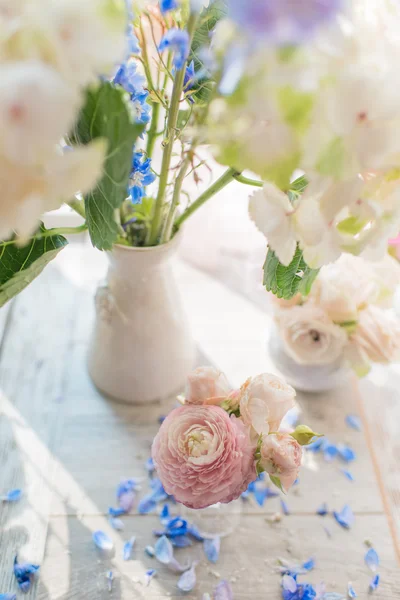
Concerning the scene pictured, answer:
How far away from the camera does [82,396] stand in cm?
78

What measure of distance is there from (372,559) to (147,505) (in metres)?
0.24

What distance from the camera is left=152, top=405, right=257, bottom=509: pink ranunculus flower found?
0.51 meters

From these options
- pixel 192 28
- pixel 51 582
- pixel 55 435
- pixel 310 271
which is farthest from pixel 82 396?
pixel 192 28

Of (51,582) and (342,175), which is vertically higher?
(342,175)

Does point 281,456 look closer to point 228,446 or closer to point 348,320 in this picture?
point 228,446

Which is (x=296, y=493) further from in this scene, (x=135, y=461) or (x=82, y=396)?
(x=82, y=396)

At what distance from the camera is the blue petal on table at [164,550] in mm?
621

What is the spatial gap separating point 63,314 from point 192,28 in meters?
0.56

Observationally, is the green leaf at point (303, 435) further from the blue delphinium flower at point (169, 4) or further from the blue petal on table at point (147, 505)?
the blue delphinium flower at point (169, 4)

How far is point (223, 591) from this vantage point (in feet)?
1.96

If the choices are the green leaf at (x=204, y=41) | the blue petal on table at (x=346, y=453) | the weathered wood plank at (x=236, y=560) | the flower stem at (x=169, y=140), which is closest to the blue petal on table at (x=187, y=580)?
the weathered wood plank at (x=236, y=560)

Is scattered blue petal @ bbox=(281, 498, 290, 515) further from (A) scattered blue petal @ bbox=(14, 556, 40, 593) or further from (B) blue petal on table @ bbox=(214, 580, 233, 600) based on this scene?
(A) scattered blue petal @ bbox=(14, 556, 40, 593)

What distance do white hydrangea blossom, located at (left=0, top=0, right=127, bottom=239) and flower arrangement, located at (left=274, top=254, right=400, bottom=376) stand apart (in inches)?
18.0

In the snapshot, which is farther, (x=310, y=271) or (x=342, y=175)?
(x=310, y=271)
